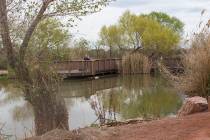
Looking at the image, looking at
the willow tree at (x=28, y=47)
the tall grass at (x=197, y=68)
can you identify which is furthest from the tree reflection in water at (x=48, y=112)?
the tall grass at (x=197, y=68)

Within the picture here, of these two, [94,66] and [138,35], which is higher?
[138,35]

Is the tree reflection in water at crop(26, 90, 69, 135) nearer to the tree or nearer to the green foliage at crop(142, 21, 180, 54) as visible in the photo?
A: the green foliage at crop(142, 21, 180, 54)

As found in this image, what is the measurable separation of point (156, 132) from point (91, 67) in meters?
27.0

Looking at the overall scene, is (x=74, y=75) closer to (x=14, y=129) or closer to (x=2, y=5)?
(x=14, y=129)

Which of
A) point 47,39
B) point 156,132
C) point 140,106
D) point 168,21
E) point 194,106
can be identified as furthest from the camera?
point 168,21

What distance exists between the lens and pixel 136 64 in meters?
34.8

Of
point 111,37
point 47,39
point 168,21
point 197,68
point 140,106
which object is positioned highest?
point 168,21

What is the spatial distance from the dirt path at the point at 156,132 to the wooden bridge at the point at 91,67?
22441 millimetres

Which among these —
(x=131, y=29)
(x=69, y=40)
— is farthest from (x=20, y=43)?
(x=131, y=29)

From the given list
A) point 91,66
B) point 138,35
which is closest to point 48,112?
point 91,66

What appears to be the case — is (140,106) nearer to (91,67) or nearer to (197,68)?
(197,68)

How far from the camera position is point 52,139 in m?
5.73

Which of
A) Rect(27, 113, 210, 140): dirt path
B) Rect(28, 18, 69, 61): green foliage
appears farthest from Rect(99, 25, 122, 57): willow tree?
Rect(27, 113, 210, 140): dirt path

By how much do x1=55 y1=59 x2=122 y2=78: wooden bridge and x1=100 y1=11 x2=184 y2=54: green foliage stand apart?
16.4 feet
